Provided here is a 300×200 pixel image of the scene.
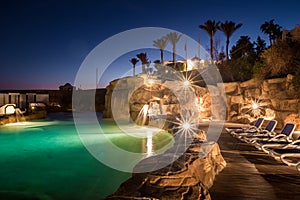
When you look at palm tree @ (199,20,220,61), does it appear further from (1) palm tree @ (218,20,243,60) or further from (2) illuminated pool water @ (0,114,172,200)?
(2) illuminated pool water @ (0,114,172,200)

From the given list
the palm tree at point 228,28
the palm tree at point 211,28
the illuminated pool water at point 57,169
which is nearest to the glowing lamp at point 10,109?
the illuminated pool water at point 57,169

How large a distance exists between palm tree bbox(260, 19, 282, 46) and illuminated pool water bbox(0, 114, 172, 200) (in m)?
22.6

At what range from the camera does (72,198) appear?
221 inches

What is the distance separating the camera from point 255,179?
429 centimetres

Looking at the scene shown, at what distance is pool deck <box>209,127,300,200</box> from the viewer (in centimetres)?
362

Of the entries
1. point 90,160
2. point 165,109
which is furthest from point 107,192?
point 165,109

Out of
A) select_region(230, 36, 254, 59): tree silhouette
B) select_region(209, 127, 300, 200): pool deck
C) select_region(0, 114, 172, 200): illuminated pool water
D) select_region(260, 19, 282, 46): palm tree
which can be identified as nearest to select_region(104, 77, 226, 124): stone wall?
select_region(0, 114, 172, 200): illuminated pool water

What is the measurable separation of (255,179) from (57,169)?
5514 mm

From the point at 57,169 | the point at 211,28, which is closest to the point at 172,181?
the point at 57,169

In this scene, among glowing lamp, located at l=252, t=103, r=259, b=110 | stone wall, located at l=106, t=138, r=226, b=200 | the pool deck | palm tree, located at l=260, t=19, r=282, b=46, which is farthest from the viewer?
palm tree, located at l=260, t=19, r=282, b=46

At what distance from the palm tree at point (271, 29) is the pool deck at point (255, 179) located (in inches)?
1010

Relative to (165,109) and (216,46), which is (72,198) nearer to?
(165,109)

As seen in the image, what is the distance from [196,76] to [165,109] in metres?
7.09

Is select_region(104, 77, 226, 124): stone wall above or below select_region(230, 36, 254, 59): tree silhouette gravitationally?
below
